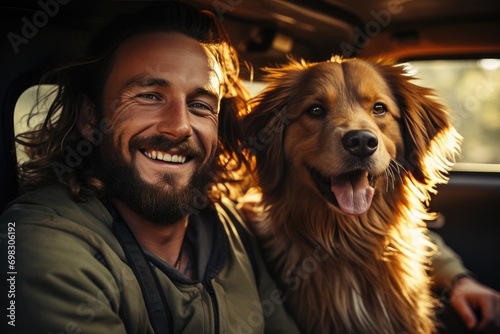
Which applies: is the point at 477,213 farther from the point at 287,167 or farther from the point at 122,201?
the point at 122,201

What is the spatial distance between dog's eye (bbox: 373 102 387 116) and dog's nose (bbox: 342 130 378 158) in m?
0.17

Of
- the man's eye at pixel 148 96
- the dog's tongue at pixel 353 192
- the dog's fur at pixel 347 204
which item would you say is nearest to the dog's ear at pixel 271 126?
the dog's fur at pixel 347 204

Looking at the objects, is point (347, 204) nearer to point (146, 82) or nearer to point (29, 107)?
point (146, 82)

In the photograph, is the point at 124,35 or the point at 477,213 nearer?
the point at 124,35

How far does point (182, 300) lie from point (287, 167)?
65 cm

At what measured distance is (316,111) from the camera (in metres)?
1.89

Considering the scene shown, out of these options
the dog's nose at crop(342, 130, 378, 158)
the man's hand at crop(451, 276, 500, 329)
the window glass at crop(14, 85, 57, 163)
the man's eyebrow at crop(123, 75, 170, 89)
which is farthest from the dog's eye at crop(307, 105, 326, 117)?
the man's hand at crop(451, 276, 500, 329)

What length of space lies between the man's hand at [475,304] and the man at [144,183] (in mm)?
832

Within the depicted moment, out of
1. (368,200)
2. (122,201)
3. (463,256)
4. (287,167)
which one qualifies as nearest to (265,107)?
(287,167)

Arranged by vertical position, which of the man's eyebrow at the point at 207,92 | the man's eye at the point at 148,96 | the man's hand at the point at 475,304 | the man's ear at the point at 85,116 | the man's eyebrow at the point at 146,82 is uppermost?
the man's eyebrow at the point at 146,82

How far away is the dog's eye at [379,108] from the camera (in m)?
1.86

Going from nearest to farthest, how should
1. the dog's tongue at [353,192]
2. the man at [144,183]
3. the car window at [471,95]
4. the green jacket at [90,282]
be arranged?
the green jacket at [90,282] → the man at [144,183] → the dog's tongue at [353,192] → the car window at [471,95]

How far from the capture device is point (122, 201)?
1689 mm

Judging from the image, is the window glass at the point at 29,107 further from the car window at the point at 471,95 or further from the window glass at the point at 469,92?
the window glass at the point at 469,92
